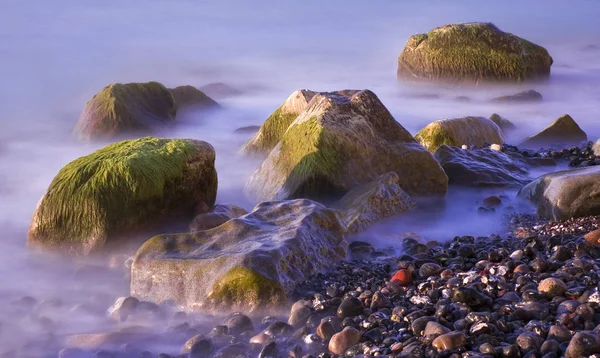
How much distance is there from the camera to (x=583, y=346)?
9.82ft

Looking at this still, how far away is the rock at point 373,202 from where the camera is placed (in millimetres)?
5559

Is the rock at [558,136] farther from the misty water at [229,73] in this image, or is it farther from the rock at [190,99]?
the rock at [190,99]

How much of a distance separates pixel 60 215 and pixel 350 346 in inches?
113

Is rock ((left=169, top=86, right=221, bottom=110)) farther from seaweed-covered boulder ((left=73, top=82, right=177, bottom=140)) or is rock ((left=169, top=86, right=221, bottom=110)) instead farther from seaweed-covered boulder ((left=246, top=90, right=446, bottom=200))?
seaweed-covered boulder ((left=246, top=90, right=446, bottom=200))

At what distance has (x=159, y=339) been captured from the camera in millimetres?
3953

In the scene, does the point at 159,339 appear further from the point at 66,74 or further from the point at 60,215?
the point at 66,74

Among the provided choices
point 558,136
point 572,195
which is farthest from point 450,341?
point 558,136

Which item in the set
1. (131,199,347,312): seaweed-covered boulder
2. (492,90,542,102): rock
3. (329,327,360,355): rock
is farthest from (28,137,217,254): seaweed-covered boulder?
(492,90,542,102): rock

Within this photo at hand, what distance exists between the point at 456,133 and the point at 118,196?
4230 mm

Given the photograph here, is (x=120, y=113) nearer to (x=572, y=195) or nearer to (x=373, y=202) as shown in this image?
(x=373, y=202)

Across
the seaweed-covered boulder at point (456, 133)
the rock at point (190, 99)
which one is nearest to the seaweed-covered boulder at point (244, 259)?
the seaweed-covered boulder at point (456, 133)

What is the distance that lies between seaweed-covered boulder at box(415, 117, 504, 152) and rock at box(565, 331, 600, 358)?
504 centimetres

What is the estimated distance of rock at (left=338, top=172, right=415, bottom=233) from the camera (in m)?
5.56

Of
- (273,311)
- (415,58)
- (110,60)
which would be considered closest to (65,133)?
(415,58)
